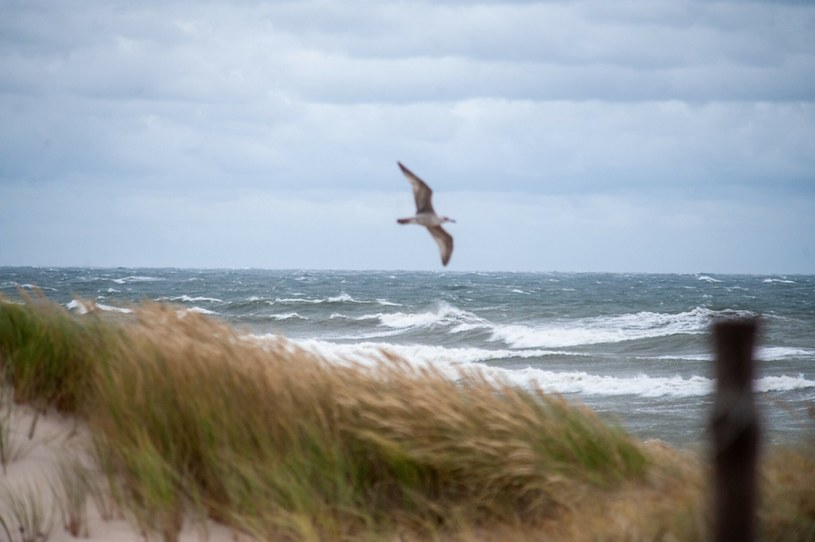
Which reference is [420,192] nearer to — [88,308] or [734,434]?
[88,308]

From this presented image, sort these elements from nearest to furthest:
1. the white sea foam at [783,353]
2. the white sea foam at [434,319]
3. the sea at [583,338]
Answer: the sea at [583,338], the white sea foam at [783,353], the white sea foam at [434,319]

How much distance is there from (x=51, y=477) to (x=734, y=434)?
4.06 metres

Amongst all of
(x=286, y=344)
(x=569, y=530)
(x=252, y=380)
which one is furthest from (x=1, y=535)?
(x=569, y=530)

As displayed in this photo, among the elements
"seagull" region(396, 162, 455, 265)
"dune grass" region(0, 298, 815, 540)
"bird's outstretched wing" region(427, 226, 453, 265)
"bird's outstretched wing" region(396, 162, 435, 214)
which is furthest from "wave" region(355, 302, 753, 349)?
"dune grass" region(0, 298, 815, 540)

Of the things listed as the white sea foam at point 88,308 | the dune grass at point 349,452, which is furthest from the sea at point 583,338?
the dune grass at point 349,452

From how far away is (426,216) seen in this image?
9.31 meters

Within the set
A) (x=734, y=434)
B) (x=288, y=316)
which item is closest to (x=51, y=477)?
(x=734, y=434)

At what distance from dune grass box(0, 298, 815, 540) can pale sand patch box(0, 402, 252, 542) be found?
0.10 m

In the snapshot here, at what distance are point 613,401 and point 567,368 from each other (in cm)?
594

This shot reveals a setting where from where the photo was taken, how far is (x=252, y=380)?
5.47 metres

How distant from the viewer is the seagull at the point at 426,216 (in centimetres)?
902

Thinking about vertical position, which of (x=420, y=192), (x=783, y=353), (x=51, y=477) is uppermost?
(x=420, y=192)

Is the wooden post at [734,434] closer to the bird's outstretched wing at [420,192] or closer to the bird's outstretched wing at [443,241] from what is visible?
the bird's outstretched wing at [420,192]

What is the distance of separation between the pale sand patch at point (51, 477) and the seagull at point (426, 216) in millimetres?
4235
